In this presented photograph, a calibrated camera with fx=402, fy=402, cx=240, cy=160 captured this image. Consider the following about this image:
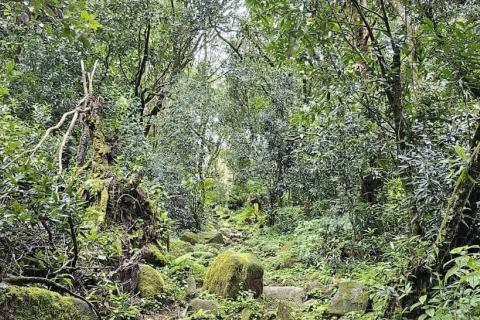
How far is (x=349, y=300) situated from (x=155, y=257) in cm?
354

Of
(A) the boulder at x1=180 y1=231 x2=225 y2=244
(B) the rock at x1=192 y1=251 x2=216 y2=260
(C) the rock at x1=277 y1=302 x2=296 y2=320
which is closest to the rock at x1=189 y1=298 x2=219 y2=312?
(C) the rock at x1=277 y1=302 x2=296 y2=320

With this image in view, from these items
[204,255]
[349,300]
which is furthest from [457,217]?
[204,255]

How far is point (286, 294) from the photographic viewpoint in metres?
6.94

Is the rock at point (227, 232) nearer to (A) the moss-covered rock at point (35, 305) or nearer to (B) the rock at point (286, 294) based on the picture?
(B) the rock at point (286, 294)

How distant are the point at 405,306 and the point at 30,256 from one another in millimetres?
3137

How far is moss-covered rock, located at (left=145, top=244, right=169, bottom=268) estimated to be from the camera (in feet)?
23.7

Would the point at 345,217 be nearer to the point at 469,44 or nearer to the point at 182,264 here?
the point at 182,264

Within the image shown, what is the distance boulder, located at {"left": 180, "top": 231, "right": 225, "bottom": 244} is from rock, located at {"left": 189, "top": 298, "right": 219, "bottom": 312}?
4780 mm

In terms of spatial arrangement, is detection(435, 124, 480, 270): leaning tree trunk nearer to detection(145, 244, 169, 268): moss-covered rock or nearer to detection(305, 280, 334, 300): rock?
detection(305, 280, 334, 300): rock

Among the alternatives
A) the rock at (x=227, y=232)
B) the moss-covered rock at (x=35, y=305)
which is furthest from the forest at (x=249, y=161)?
the rock at (x=227, y=232)

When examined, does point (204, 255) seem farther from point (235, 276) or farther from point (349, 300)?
point (349, 300)

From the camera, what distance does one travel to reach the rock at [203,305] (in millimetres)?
5964

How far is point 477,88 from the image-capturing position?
11.1 ft

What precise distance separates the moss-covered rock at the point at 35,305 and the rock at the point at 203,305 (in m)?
2.68
